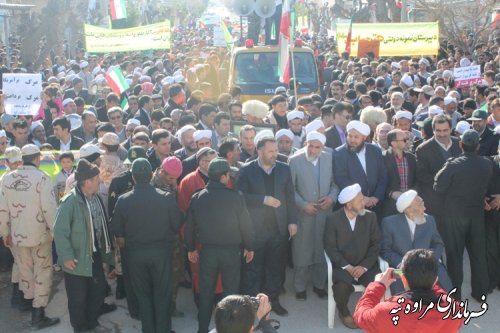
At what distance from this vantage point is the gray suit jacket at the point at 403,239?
5820 millimetres

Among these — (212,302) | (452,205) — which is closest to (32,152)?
(212,302)

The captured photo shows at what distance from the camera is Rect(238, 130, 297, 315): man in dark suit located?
6145 mm

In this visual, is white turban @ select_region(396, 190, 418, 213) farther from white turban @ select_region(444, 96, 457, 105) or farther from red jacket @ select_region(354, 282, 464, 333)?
white turban @ select_region(444, 96, 457, 105)

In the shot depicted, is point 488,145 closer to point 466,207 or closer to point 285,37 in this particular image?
point 466,207

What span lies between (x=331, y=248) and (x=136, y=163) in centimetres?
200

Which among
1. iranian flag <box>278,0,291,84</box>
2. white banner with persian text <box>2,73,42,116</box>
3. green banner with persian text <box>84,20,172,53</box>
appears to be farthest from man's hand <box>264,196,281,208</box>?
green banner with persian text <box>84,20,172,53</box>

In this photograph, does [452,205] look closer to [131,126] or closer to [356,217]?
[356,217]

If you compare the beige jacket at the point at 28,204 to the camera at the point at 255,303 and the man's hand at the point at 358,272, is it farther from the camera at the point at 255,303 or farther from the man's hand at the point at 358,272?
the camera at the point at 255,303

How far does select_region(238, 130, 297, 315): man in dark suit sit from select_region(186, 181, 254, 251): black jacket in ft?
2.02

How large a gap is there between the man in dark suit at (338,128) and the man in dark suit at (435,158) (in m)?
1.25

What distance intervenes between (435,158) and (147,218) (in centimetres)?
314

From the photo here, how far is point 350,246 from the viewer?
19.5 ft

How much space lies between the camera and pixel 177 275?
20.7 feet

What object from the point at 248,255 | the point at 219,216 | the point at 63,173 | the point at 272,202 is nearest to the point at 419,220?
the point at 272,202
